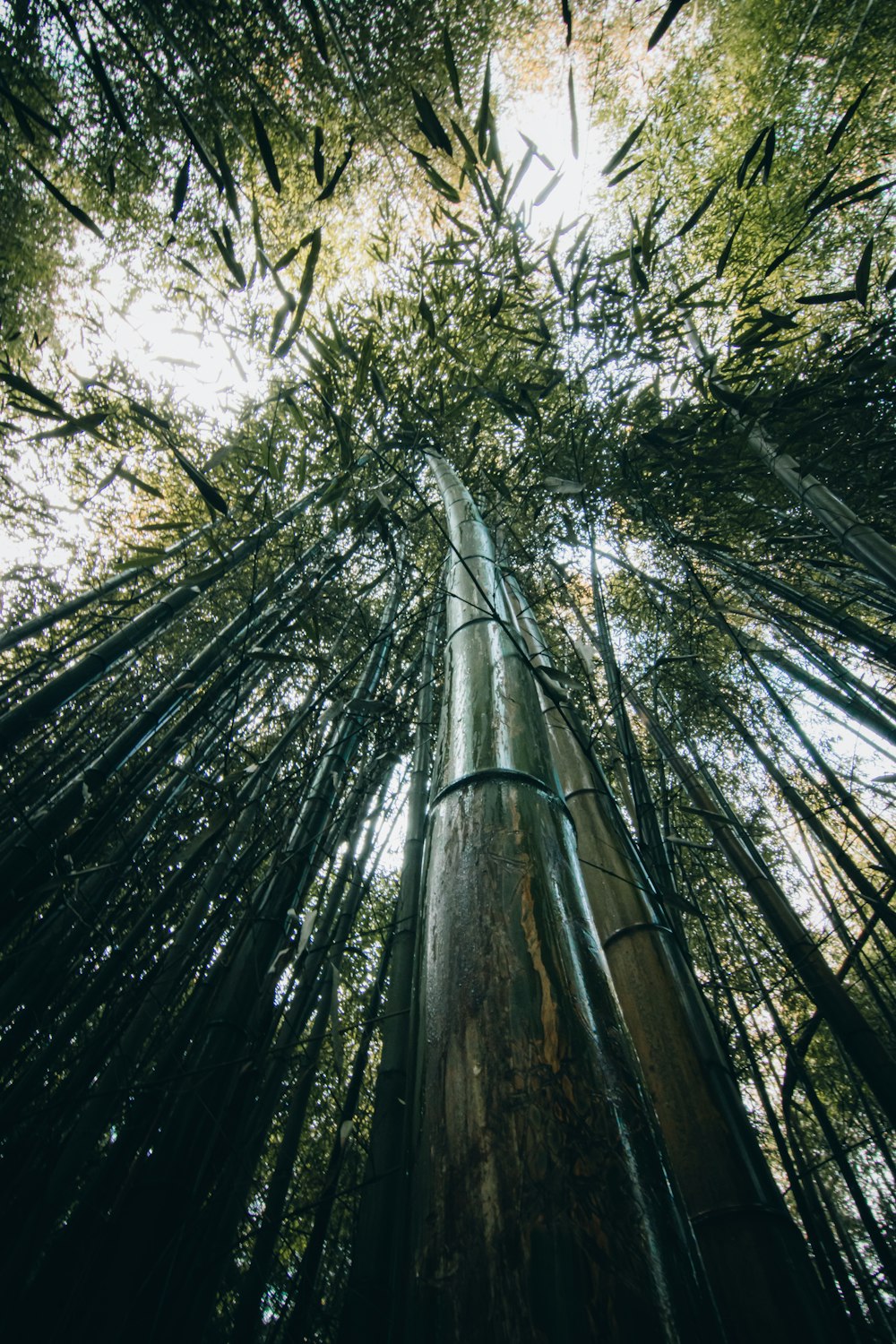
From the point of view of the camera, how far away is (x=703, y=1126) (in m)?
1.26

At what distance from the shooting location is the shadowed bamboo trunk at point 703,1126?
3.62 feet

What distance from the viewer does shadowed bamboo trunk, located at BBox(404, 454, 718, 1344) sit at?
1.36ft

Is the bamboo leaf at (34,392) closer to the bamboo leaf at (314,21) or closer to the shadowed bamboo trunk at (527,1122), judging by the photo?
the bamboo leaf at (314,21)

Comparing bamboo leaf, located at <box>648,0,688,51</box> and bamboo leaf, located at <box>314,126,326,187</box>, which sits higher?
bamboo leaf, located at <box>314,126,326,187</box>

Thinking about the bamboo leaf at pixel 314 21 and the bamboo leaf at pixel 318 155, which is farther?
the bamboo leaf at pixel 318 155

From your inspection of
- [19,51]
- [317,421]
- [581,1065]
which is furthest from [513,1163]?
[19,51]

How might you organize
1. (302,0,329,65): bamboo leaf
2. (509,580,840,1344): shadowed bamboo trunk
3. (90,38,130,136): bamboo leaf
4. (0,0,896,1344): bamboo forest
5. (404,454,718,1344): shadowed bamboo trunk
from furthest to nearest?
(302,0,329,65): bamboo leaf, (90,38,130,136): bamboo leaf, (509,580,840,1344): shadowed bamboo trunk, (0,0,896,1344): bamboo forest, (404,454,718,1344): shadowed bamboo trunk

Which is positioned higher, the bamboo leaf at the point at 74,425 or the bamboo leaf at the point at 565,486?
the bamboo leaf at the point at 565,486

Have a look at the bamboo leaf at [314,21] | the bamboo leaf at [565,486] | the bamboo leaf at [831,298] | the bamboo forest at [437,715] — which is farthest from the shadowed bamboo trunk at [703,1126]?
the bamboo leaf at [831,298]

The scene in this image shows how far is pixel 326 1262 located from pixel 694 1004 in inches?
113

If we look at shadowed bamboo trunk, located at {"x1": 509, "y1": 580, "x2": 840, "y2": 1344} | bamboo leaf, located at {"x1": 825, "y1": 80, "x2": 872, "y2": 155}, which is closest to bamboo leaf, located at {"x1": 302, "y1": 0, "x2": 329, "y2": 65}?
bamboo leaf, located at {"x1": 825, "y1": 80, "x2": 872, "y2": 155}

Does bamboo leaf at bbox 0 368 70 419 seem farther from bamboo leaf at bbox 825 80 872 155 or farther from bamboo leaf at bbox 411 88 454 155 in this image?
bamboo leaf at bbox 825 80 872 155

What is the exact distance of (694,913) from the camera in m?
1.87

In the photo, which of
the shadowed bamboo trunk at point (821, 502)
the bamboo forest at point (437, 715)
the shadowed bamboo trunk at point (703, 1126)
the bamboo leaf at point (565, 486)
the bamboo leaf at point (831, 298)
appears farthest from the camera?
the bamboo leaf at point (831, 298)
